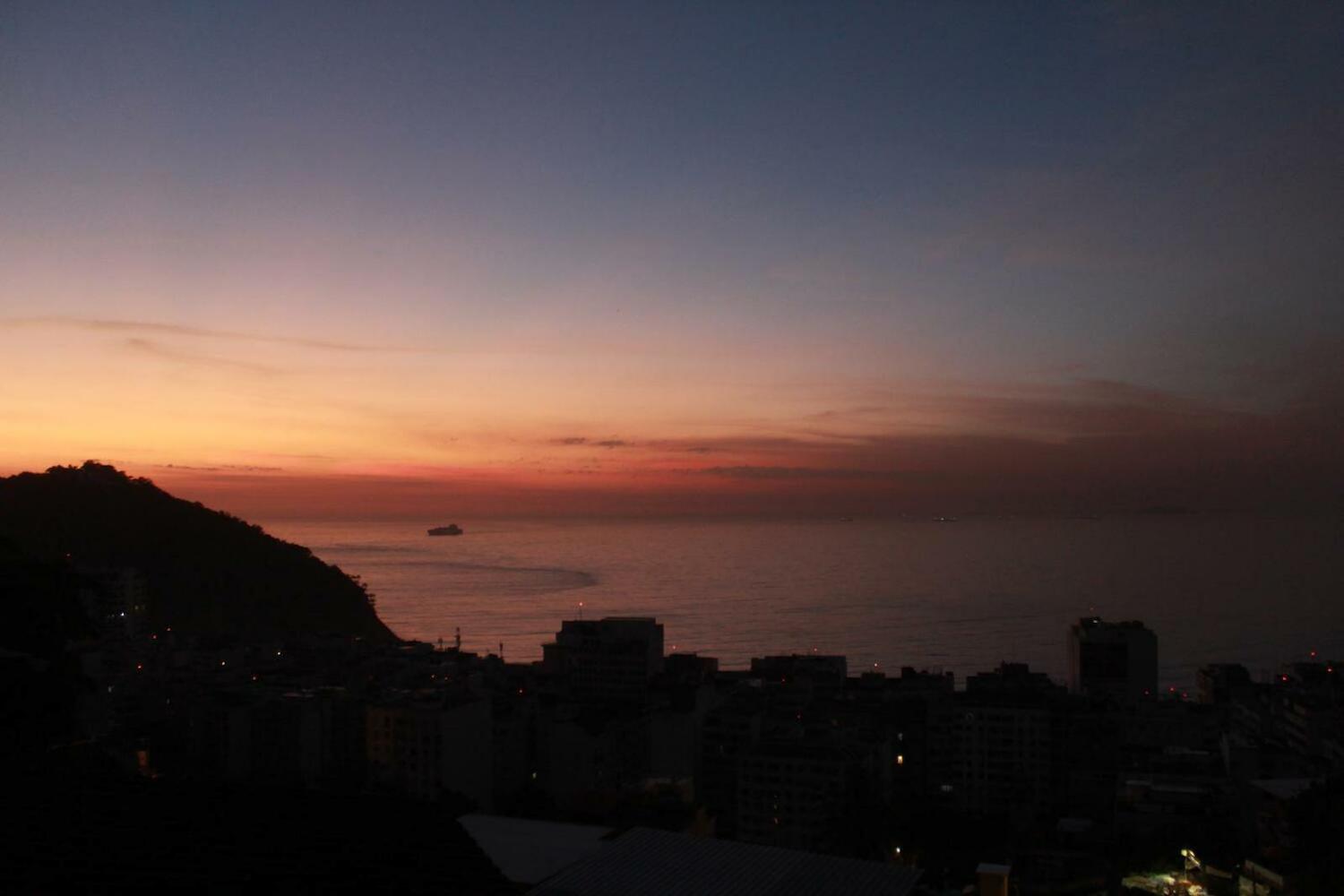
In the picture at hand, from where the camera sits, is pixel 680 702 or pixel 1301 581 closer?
pixel 680 702

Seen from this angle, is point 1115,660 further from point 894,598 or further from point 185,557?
point 185,557

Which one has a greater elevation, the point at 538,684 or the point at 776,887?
the point at 776,887

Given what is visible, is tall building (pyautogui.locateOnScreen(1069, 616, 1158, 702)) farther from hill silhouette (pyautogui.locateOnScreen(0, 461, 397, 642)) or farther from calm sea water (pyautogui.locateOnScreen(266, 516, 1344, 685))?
hill silhouette (pyautogui.locateOnScreen(0, 461, 397, 642))

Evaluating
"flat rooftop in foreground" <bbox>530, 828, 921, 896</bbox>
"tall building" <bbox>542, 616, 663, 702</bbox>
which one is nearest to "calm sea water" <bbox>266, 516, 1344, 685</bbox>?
"tall building" <bbox>542, 616, 663, 702</bbox>

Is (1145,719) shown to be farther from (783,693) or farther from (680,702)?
(680,702)

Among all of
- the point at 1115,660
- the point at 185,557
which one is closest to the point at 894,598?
the point at 1115,660

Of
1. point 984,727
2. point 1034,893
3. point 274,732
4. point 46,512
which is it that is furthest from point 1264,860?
point 46,512

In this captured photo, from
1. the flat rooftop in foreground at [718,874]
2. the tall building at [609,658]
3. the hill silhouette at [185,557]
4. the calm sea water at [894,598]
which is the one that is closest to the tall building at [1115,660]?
the calm sea water at [894,598]
